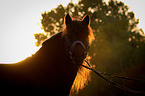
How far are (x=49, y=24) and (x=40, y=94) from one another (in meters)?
16.2

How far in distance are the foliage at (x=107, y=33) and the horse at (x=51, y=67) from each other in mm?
8178

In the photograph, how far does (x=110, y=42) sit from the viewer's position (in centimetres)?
2317

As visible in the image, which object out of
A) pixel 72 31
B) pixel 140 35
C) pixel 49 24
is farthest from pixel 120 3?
pixel 72 31

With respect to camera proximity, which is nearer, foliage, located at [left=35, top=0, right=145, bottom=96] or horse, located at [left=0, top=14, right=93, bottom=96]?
horse, located at [left=0, top=14, right=93, bottom=96]

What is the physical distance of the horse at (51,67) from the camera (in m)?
1.84

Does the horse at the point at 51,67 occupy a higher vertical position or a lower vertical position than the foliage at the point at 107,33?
lower

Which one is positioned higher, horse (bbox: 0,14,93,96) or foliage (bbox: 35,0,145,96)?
foliage (bbox: 35,0,145,96)

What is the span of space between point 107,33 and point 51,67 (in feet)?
69.9

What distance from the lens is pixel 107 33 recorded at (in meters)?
21.9

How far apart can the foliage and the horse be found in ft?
26.8

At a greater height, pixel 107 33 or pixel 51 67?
pixel 107 33

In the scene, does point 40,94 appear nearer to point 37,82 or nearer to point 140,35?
point 37,82

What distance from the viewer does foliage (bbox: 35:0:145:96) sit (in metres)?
16.4

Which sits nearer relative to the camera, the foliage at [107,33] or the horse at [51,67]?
the horse at [51,67]
